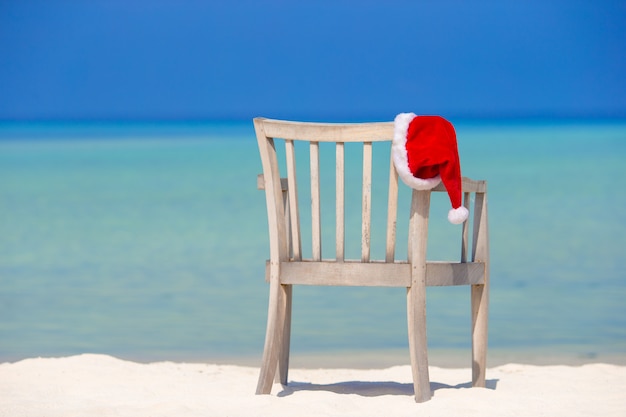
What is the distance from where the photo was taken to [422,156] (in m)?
2.91

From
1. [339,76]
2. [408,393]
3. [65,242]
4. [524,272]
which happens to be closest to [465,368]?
[408,393]

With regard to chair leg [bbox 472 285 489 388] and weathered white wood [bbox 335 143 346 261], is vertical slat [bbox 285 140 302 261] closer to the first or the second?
weathered white wood [bbox 335 143 346 261]

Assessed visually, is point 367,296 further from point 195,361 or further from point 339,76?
point 339,76

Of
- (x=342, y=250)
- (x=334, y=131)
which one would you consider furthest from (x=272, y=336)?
(x=334, y=131)

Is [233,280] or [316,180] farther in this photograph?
[233,280]

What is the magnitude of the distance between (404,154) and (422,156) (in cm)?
5

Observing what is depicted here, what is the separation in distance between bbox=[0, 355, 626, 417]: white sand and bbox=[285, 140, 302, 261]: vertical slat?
427 millimetres

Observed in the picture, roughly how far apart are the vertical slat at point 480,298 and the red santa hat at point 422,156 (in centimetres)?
28

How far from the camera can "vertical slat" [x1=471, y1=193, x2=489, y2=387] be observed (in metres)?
3.19

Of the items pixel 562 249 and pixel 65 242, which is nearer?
pixel 562 249

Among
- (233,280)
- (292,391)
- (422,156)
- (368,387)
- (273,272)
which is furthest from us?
(233,280)

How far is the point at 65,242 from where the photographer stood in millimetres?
7086

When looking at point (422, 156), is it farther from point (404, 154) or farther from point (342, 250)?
point (342, 250)

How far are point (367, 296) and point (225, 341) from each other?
1.21 m
